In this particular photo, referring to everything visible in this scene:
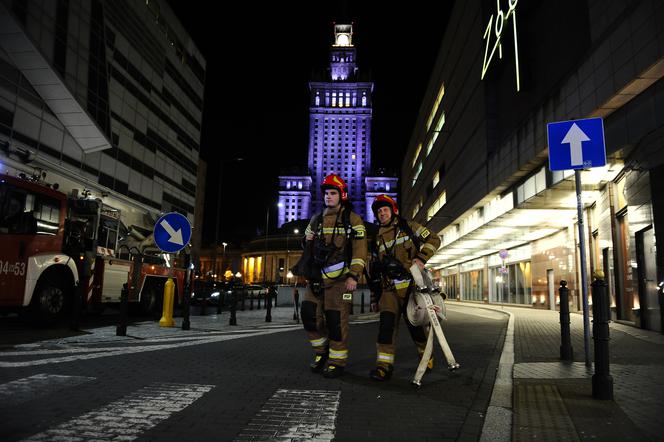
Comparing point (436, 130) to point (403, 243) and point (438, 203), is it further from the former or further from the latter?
point (403, 243)

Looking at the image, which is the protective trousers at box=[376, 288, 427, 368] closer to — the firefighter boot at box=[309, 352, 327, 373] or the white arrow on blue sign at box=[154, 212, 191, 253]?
the firefighter boot at box=[309, 352, 327, 373]

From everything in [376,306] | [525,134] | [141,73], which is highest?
[141,73]

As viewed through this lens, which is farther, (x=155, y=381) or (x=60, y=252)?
(x=60, y=252)

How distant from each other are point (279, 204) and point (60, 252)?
483ft

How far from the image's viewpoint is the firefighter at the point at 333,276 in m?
5.39

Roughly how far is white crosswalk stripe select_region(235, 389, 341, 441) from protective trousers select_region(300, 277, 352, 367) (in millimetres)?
908

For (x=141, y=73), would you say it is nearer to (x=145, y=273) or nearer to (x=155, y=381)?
(x=145, y=273)

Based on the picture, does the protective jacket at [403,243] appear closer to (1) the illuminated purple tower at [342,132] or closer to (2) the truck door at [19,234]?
(2) the truck door at [19,234]

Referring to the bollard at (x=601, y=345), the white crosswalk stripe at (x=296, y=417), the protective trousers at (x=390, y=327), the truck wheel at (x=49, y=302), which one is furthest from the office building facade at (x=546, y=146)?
the truck wheel at (x=49, y=302)

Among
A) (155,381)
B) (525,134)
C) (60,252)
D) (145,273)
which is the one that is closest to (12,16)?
(145,273)

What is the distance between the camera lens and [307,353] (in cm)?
716

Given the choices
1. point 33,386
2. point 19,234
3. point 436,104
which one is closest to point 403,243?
point 33,386

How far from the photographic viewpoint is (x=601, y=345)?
432cm

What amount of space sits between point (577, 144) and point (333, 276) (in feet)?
11.7
